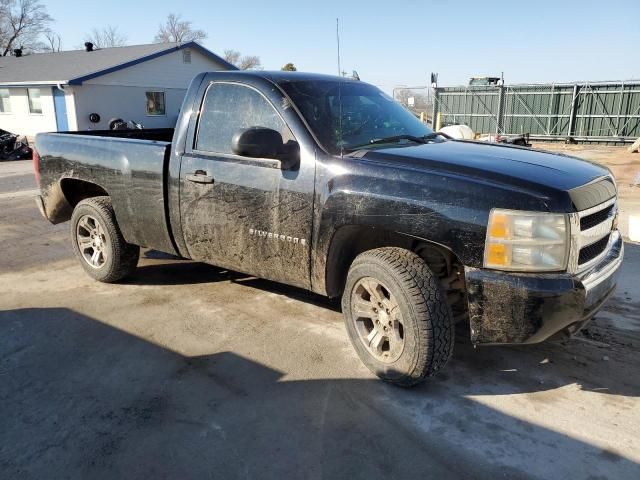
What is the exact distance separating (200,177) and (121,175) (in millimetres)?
1025

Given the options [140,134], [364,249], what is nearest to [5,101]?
[140,134]

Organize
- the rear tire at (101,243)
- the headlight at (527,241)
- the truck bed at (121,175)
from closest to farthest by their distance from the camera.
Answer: the headlight at (527,241), the truck bed at (121,175), the rear tire at (101,243)

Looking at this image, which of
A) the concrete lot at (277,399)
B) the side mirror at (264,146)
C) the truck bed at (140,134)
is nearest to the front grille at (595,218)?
the concrete lot at (277,399)

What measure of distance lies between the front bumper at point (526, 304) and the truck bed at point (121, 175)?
2751mm

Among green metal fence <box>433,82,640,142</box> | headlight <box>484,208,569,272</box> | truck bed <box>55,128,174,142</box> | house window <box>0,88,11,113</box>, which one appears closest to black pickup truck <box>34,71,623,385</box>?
headlight <box>484,208,569,272</box>

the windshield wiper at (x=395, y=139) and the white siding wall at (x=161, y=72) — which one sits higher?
the white siding wall at (x=161, y=72)

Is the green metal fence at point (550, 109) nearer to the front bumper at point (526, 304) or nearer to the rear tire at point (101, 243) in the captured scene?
the rear tire at point (101, 243)

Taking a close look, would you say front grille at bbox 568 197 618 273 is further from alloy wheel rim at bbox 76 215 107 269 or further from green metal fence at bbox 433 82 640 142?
green metal fence at bbox 433 82 640 142

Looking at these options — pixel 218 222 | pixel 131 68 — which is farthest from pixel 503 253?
pixel 131 68

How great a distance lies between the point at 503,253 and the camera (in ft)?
9.43

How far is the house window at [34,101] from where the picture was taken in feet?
88.1

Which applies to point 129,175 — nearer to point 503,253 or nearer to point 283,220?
point 283,220

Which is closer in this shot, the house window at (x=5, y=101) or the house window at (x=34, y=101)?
the house window at (x=34, y=101)

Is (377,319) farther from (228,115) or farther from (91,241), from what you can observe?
(91,241)
